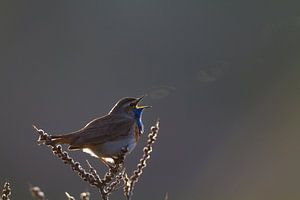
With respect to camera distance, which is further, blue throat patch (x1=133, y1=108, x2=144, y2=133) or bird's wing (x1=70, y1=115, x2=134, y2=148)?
blue throat patch (x1=133, y1=108, x2=144, y2=133)

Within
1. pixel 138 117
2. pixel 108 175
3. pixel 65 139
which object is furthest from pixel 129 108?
pixel 108 175

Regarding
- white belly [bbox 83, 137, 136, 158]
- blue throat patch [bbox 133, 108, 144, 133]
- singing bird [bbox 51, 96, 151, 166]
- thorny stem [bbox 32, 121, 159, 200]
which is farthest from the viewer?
blue throat patch [bbox 133, 108, 144, 133]

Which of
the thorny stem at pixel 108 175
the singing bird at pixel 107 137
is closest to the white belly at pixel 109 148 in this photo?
the singing bird at pixel 107 137

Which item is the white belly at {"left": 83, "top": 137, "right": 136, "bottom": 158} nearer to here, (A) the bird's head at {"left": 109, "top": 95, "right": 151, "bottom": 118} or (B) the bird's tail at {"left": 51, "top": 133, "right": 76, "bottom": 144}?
(B) the bird's tail at {"left": 51, "top": 133, "right": 76, "bottom": 144}

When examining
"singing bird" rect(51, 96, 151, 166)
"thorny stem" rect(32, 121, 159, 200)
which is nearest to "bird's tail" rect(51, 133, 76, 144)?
"singing bird" rect(51, 96, 151, 166)

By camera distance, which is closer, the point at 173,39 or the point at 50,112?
the point at 50,112

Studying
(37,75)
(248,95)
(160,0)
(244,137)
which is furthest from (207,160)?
(160,0)

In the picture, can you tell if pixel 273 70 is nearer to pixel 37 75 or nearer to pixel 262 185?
pixel 37 75
